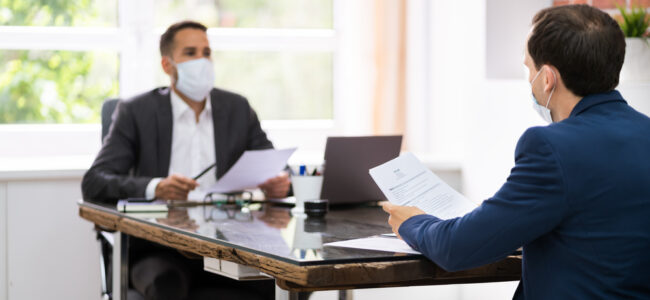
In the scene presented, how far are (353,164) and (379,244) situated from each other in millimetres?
720

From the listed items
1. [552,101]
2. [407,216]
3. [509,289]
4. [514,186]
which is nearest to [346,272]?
[407,216]

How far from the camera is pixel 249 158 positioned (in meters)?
2.44

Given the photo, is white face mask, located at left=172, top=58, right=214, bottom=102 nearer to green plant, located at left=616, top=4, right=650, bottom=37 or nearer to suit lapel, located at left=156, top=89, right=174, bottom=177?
suit lapel, located at left=156, top=89, right=174, bottom=177

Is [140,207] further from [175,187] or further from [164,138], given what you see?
[164,138]

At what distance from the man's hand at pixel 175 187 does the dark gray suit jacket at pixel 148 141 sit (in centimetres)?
9

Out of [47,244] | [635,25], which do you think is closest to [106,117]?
[47,244]

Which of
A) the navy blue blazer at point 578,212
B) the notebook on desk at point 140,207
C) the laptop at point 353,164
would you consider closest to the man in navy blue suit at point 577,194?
the navy blue blazer at point 578,212

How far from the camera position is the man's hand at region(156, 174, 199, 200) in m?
2.52

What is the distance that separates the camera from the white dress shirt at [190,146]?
297 cm

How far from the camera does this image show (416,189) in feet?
5.96

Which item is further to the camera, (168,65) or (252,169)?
(168,65)

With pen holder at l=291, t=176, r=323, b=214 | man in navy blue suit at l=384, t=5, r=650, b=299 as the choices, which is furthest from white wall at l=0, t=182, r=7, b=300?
man in navy blue suit at l=384, t=5, r=650, b=299

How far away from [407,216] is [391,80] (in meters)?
2.54

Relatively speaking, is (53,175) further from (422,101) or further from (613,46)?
(613,46)
